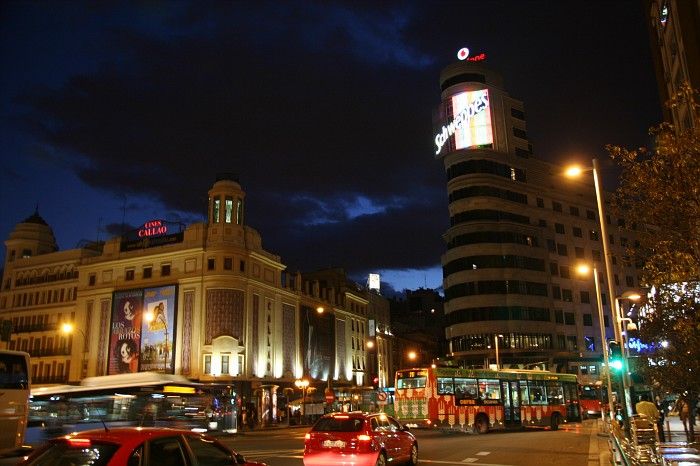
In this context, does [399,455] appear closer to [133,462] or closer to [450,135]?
[133,462]

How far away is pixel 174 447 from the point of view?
756 cm

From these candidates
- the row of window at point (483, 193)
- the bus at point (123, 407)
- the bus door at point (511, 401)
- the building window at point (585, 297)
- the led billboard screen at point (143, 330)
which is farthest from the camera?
the building window at point (585, 297)

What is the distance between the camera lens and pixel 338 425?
602 inches

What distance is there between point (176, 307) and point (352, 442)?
4517 cm

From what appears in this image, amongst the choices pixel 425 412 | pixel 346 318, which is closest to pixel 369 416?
pixel 425 412

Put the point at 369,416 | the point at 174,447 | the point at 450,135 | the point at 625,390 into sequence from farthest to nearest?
the point at 450,135 < the point at 625,390 < the point at 369,416 < the point at 174,447

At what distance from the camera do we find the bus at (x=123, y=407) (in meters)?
25.4

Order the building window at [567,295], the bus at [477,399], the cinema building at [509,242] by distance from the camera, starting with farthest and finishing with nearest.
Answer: the building window at [567,295] < the cinema building at [509,242] < the bus at [477,399]

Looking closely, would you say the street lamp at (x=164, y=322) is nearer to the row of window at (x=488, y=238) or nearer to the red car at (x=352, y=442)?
the row of window at (x=488, y=238)

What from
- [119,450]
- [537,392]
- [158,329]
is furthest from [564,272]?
[119,450]

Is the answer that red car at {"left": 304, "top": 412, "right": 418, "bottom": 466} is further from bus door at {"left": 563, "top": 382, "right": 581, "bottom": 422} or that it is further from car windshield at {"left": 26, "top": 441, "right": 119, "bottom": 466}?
bus door at {"left": 563, "top": 382, "right": 581, "bottom": 422}

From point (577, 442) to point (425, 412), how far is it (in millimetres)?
7856

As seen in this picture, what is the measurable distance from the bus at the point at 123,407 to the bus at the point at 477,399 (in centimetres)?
1021

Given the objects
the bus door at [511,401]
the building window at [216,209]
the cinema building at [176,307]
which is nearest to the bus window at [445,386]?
the bus door at [511,401]
